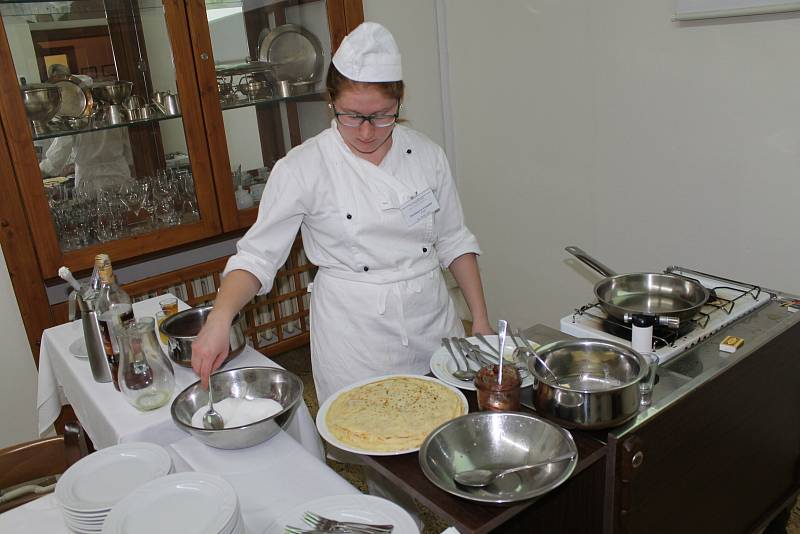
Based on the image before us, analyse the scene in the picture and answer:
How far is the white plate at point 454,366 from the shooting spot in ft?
4.45

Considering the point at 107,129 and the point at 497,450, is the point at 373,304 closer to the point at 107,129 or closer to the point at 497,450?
the point at 497,450

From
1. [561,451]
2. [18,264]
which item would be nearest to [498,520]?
[561,451]

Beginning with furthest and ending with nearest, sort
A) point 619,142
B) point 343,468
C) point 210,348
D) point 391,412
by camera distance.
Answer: point 619,142 < point 343,468 < point 210,348 < point 391,412

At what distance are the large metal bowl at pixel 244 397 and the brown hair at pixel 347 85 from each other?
27.2 inches

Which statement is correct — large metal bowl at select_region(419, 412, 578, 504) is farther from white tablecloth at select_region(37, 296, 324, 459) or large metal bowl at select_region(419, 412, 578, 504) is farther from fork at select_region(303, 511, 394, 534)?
white tablecloth at select_region(37, 296, 324, 459)

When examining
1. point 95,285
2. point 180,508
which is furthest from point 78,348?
point 180,508

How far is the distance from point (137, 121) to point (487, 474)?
2.15 meters

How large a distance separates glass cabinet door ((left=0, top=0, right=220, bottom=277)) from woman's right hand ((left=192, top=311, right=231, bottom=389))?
122 cm

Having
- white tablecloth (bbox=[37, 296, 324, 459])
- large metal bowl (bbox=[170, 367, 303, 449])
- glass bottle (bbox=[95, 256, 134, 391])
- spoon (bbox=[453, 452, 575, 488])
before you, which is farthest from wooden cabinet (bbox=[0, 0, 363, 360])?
spoon (bbox=[453, 452, 575, 488])

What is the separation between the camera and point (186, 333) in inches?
69.8

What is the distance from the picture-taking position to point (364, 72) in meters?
1.57

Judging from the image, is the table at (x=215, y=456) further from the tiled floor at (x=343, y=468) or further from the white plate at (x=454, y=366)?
the tiled floor at (x=343, y=468)

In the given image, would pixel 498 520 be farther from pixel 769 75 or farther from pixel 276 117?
pixel 276 117

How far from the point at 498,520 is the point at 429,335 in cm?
89
